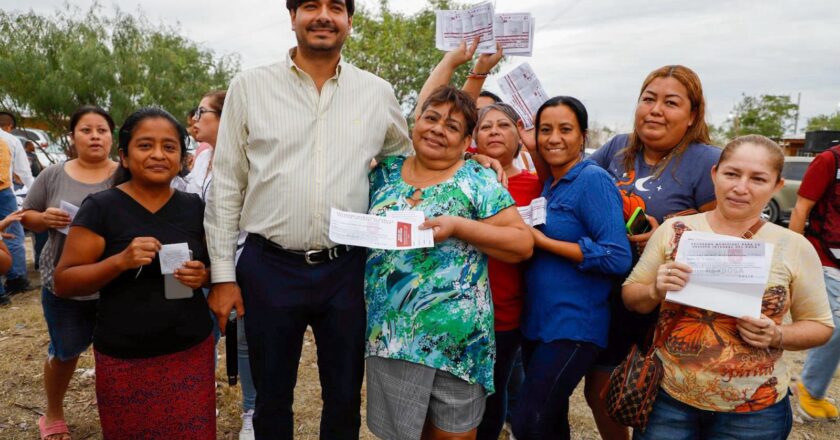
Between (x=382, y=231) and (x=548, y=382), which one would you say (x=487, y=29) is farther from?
(x=548, y=382)

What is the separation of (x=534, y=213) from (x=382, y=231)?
2.57 ft

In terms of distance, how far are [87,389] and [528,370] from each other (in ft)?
11.5

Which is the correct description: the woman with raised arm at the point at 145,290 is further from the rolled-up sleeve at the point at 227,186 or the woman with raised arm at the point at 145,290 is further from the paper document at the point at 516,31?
the paper document at the point at 516,31

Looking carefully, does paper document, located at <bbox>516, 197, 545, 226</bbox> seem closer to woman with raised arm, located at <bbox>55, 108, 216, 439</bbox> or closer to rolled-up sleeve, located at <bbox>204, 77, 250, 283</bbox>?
rolled-up sleeve, located at <bbox>204, 77, 250, 283</bbox>

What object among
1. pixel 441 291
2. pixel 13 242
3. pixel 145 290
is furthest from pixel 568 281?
pixel 13 242

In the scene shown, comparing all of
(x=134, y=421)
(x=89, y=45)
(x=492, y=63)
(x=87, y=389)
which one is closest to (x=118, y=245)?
(x=134, y=421)

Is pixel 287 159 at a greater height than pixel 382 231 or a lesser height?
greater

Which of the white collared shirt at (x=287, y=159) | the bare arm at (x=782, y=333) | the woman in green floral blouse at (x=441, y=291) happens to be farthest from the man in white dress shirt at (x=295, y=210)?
the bare arm at (x=782, y=333)

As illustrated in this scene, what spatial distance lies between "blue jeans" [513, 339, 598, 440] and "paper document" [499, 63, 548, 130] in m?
1.47

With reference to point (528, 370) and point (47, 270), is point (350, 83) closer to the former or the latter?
point (528, 370)

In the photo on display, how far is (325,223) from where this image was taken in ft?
7.55

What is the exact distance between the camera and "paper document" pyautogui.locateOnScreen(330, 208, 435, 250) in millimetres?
2079

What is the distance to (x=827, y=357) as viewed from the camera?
3682 millimetres

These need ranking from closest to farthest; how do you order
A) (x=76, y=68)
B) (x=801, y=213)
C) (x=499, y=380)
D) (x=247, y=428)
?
(x=499, y=380), (x=247, y=428), (x=801, y=213), (x=76, y=68)
